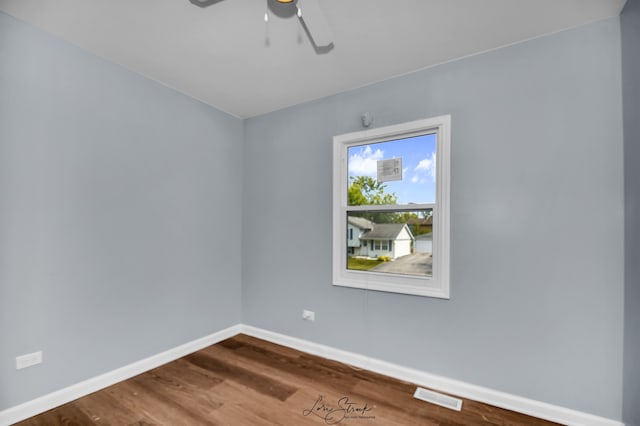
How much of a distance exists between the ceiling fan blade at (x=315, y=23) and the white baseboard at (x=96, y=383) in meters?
2.91

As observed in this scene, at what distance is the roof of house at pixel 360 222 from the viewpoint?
9.16 feet

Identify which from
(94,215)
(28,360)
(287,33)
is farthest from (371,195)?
(28,360)

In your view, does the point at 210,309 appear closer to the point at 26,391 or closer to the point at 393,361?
the point at 26,391

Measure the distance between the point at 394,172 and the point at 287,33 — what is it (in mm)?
1388

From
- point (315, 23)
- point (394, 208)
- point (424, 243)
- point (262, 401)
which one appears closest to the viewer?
point (315, 23)

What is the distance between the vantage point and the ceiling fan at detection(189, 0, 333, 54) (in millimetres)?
1615

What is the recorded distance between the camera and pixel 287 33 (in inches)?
80.5

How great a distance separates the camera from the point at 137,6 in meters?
1.78

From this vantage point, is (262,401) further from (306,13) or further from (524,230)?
(306,13)

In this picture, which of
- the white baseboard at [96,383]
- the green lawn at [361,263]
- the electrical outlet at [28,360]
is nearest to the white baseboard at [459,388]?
the green lawn at [361,263]

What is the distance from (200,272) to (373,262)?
1.77 meters

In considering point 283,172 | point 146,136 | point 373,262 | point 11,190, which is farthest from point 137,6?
point 373,262

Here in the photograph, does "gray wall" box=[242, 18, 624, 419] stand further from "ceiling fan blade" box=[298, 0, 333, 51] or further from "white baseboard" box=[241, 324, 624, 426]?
"ceiling fan blade" box=[298, 0, 333, 51]

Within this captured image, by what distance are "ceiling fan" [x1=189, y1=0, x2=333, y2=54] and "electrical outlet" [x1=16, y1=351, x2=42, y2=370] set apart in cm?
247
